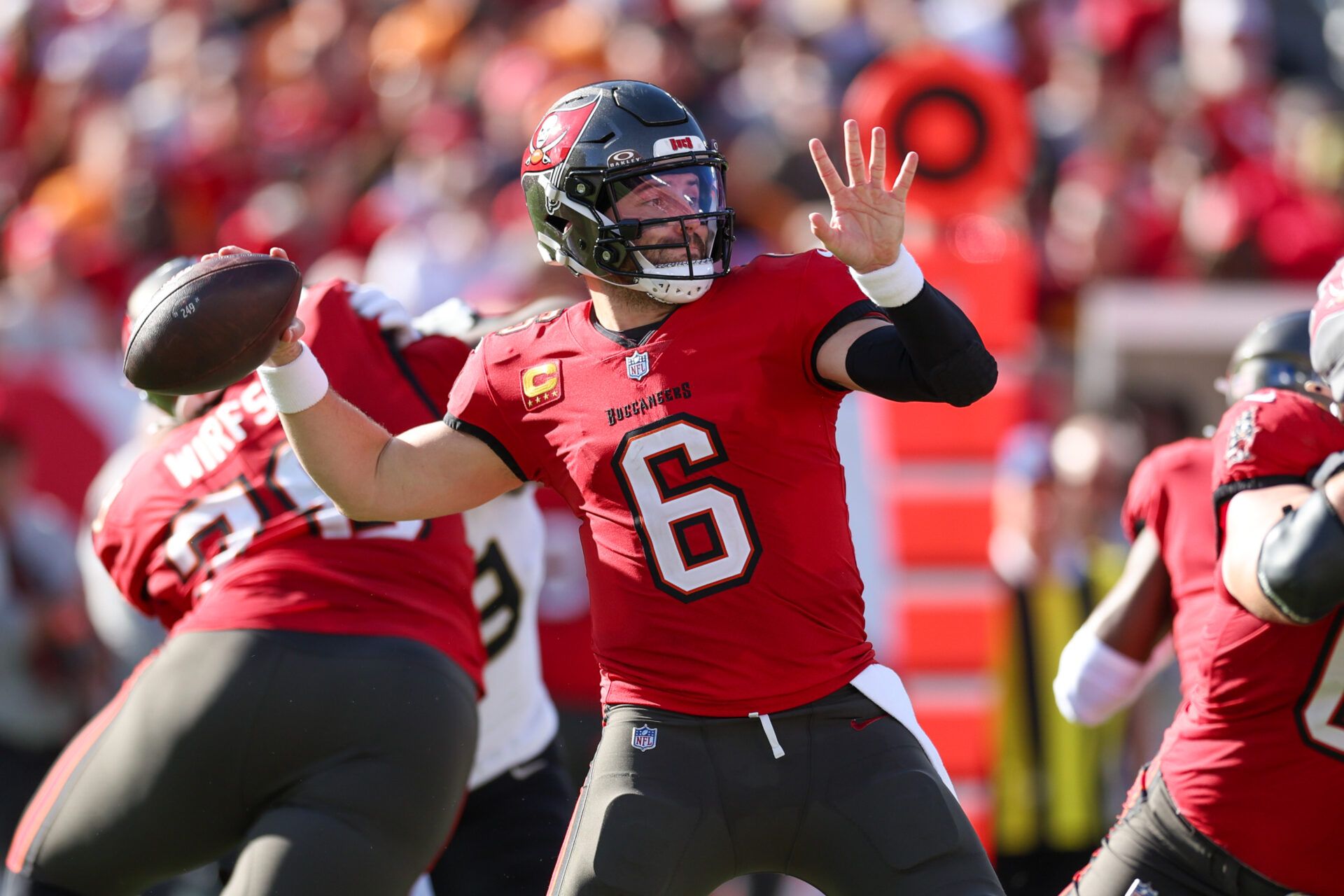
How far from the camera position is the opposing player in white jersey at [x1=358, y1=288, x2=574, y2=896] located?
14.4 ft

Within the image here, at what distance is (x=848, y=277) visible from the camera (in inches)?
128

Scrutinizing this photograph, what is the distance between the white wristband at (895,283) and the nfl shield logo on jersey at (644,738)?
2.94 feet

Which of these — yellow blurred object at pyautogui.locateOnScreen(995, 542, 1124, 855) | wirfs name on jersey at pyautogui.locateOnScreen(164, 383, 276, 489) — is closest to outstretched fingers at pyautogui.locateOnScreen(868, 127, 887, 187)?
wirfs name on jersey at pyautogui.locateOnScreen(164, 383, 276, 489)

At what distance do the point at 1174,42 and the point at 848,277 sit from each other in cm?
852

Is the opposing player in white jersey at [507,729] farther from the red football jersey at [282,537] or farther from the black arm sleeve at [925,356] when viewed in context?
the black arm sleeve at [925,356]

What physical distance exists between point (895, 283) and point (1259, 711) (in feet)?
3.82

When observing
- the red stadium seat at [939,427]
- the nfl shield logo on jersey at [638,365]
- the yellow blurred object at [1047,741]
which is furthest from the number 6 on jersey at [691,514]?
the yellow blurred object at [1047,741]

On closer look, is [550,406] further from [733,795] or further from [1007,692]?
[1007,692]

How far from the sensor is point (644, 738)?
10.5 ft

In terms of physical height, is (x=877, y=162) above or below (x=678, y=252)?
above

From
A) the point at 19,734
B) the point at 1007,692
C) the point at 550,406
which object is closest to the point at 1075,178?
the point at 1007,692

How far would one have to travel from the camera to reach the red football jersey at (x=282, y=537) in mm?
3766

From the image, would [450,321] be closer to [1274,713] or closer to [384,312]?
[384,312]

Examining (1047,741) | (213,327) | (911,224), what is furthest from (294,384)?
(911,224)
